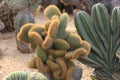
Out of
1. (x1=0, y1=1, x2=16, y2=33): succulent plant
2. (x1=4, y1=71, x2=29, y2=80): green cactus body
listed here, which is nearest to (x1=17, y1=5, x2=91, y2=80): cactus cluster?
(x1=4, y1=71, x2=29, y2=80): green cactus body

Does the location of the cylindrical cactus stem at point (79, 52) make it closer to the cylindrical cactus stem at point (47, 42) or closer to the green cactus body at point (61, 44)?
the green cactus body at point (61, 44)

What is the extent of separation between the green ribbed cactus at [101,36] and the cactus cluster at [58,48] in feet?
1.31

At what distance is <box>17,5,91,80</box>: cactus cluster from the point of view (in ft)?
11.0

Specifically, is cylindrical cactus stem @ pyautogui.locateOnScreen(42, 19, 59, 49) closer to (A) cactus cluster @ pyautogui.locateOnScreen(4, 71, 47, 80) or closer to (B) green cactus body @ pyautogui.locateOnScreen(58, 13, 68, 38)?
(B) green cactus body @ pyautogui.locateOnScreen(58, 13, 68, 38)

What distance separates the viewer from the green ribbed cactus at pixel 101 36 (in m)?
3.79

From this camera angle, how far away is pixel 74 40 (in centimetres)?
338

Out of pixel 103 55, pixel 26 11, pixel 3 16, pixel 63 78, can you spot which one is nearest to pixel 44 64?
pixel 63 78

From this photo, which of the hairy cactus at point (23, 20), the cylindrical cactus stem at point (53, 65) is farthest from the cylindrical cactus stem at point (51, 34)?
the hairy cactus at point (23, 20)

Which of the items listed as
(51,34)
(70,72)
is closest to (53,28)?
(51,34)

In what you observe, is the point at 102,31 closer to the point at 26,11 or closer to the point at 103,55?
the point at 103,55

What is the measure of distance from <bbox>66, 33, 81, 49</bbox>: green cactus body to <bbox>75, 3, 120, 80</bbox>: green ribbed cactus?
42cm

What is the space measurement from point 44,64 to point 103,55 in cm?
71

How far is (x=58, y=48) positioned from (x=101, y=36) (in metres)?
0.62

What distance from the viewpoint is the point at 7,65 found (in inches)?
203
